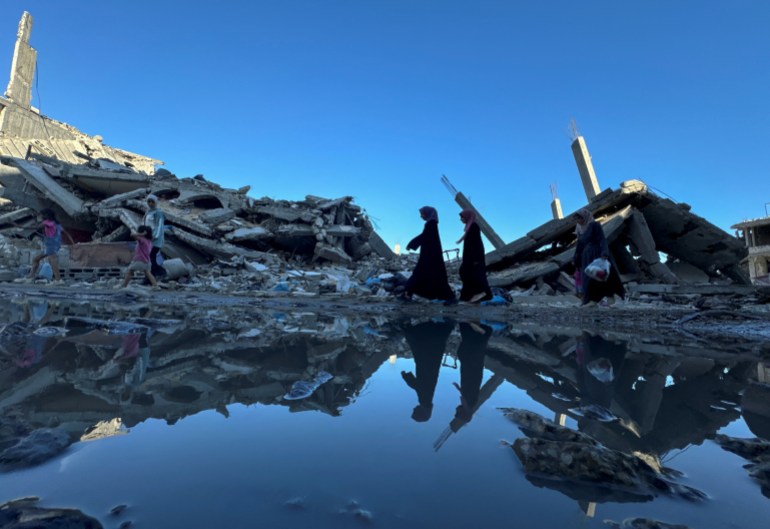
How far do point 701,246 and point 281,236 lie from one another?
11.9 meters

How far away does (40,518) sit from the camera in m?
0.81

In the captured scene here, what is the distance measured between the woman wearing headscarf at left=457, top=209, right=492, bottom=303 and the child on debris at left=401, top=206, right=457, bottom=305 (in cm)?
36

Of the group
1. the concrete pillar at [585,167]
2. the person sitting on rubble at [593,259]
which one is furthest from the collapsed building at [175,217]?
the person sitting on rubble at [593,259]

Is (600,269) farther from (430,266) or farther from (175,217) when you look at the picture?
(175,217)

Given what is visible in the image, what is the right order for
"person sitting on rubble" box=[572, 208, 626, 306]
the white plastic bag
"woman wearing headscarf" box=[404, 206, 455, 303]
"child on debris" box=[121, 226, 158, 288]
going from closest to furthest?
the white plastic bag
"person sitting on rubble" box=[572, 208, 626, 306]
"woman wearing headscarf" box=[404, 206, 455, 303]
"child on debris" box=[121, 226, 158, 288]

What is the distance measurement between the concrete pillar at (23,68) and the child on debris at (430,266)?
3659 centimetres

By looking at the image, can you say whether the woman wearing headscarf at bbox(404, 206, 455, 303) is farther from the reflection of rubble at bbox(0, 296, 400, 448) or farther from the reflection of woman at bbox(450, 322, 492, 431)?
the reflection of rubble at bbox(0, 296, 400, 448)

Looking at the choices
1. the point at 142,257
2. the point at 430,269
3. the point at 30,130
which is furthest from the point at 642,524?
the point at 30,130

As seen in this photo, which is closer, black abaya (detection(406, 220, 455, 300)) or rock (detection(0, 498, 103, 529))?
rock (detection(0, 498, 103, 529))

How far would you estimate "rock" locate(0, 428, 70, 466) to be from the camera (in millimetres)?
1076

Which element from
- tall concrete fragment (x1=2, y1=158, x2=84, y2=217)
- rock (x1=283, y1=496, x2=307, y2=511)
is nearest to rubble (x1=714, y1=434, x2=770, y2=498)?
rock (x1=283, y1=496, x2=307, y2=511)

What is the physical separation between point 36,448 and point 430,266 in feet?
19.3

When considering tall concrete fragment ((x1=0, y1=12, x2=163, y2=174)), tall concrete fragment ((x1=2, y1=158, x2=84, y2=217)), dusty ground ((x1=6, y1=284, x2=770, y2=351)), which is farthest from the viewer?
tall concrete fragment ((x1=0, y1=12, x2=163, y2=174))

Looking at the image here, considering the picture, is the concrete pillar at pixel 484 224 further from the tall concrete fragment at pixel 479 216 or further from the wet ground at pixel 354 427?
the wet ground at pixel 354 427
